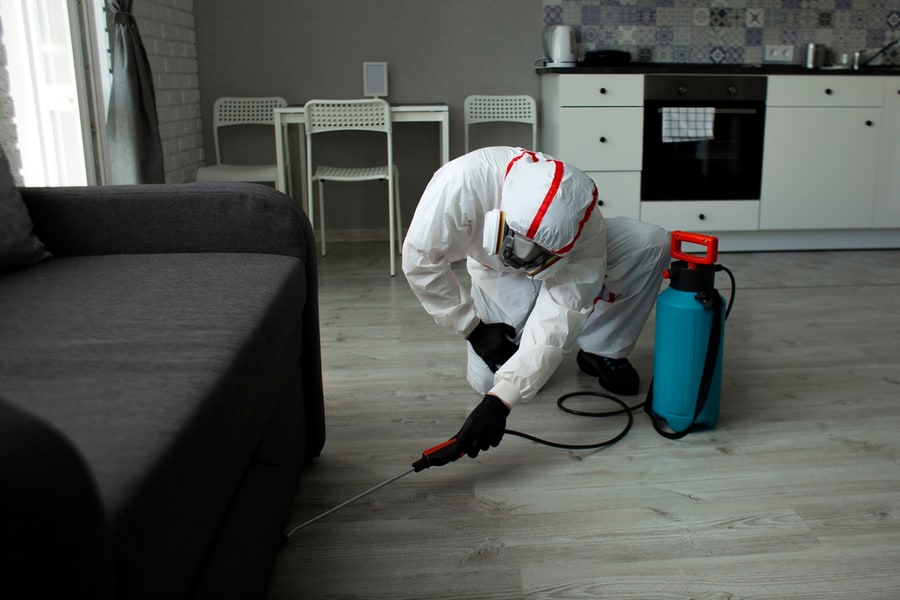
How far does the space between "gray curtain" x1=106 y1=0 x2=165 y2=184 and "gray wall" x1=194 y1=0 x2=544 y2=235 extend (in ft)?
3.46

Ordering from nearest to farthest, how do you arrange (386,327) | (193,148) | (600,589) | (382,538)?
(600,589), (382,538), (386,327), (193,148)

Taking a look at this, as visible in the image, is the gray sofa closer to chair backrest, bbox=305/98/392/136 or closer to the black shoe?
the black shoe

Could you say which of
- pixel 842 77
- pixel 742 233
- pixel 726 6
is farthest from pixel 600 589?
pixel 726 6

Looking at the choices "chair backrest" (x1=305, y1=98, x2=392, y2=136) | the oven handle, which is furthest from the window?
the oven handle

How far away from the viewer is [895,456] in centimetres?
176

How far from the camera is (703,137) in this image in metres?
3.90

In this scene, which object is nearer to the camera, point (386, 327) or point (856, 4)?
point (386, 327)

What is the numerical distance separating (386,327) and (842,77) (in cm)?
272

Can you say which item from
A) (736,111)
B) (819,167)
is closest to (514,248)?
(736,111)

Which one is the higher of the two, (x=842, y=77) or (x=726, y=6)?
(x=726, y=6)

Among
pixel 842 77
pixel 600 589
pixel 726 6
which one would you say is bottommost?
pixel 600 589

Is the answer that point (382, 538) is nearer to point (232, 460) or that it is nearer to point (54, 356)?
point (232, 460)

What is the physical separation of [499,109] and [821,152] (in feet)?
5.45

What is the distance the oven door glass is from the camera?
389 centimetres
